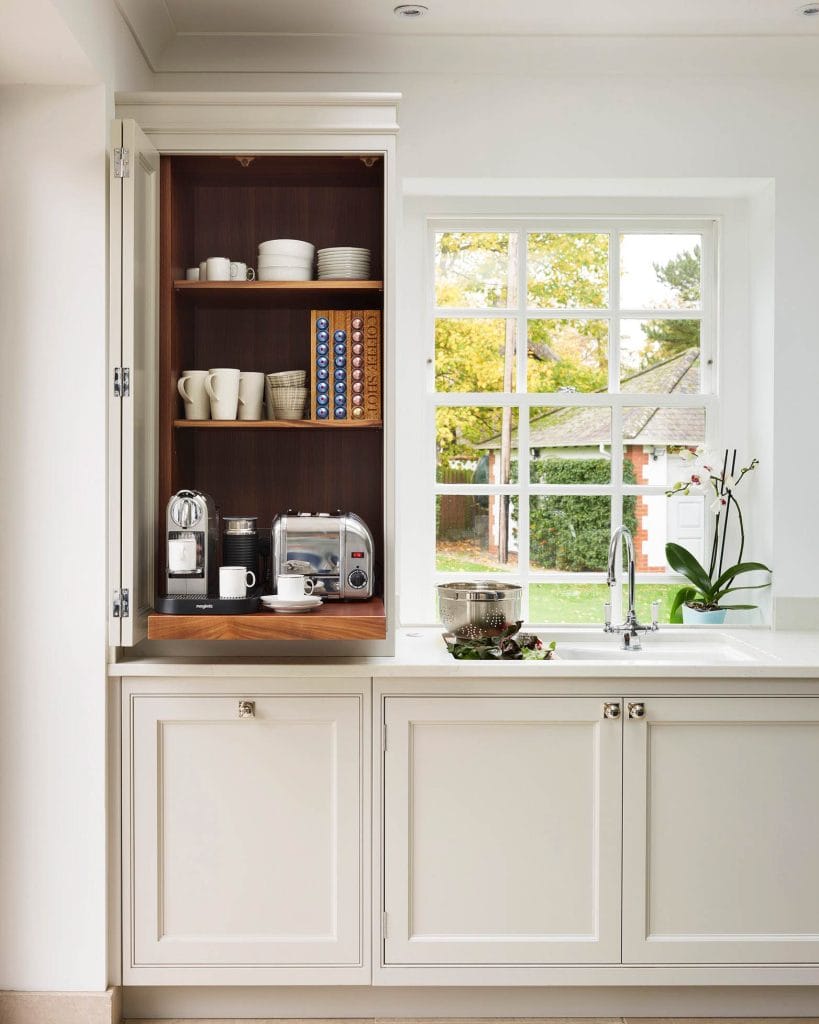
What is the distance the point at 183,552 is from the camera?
88.7 inches

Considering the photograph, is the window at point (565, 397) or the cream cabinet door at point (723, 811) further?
the window at point (565, 397)

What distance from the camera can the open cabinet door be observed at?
6.86 feet

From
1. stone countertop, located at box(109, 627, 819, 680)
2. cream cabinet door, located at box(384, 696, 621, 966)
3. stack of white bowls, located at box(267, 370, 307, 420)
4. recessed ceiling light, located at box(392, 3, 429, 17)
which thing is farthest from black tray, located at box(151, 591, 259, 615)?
recessed ceiling light, located at box(392, 3, 429, 17)

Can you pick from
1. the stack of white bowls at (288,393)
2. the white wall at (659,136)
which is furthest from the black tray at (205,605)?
the white wall at (659,136)

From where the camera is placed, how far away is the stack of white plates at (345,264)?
2377 mm

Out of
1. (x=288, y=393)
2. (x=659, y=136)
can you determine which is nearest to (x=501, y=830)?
(x=288, y=393)

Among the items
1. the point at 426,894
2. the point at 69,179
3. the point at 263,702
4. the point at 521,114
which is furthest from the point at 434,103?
the point at 426,894

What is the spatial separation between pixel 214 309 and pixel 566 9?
49.8 inches

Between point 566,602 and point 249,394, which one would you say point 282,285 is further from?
point 566,602

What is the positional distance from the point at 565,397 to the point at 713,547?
0.69m

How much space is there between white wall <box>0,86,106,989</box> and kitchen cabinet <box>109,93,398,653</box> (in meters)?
0.10

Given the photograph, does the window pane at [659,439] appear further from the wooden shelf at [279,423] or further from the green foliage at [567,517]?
the wooden shelf at [279,423]

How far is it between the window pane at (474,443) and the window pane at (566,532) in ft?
0.57

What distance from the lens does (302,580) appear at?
224cm
